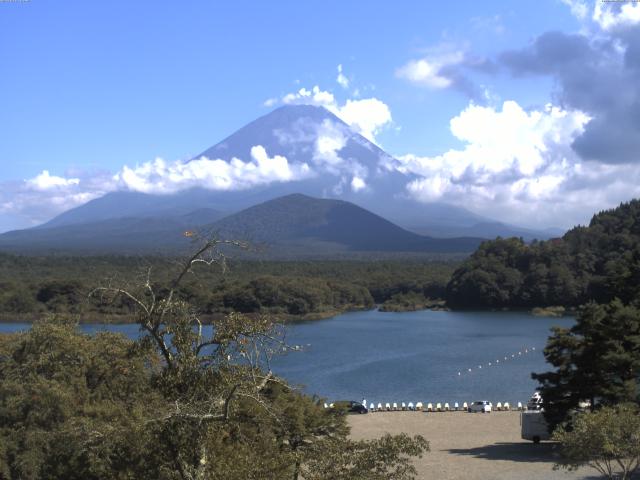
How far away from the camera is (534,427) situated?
1608 centimetres

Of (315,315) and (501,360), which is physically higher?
(315,315)

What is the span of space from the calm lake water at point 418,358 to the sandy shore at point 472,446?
14.2 ft

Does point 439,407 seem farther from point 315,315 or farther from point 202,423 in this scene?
point 315,315

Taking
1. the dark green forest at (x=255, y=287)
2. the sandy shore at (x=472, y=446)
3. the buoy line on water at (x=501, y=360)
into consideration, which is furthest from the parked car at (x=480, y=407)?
the dark green forest at (x=255, y=287)

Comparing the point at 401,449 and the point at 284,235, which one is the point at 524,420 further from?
the point at 284,235

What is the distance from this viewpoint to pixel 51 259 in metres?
82.3

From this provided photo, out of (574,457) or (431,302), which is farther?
(431,302)

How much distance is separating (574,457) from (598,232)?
58102 millimetres

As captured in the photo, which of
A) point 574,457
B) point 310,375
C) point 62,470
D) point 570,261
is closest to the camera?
point 62,470

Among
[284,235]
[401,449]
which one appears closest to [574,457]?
[401,449]

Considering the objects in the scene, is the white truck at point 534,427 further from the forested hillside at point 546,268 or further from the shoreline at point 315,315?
the forested hillside at point 546,268

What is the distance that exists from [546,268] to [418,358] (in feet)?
94.3

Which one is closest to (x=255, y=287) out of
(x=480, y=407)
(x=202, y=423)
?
(x=480, y=407)

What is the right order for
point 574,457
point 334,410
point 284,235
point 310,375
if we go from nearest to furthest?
point 574,457 < point 334,410 < point 310,375 < point 284,235
